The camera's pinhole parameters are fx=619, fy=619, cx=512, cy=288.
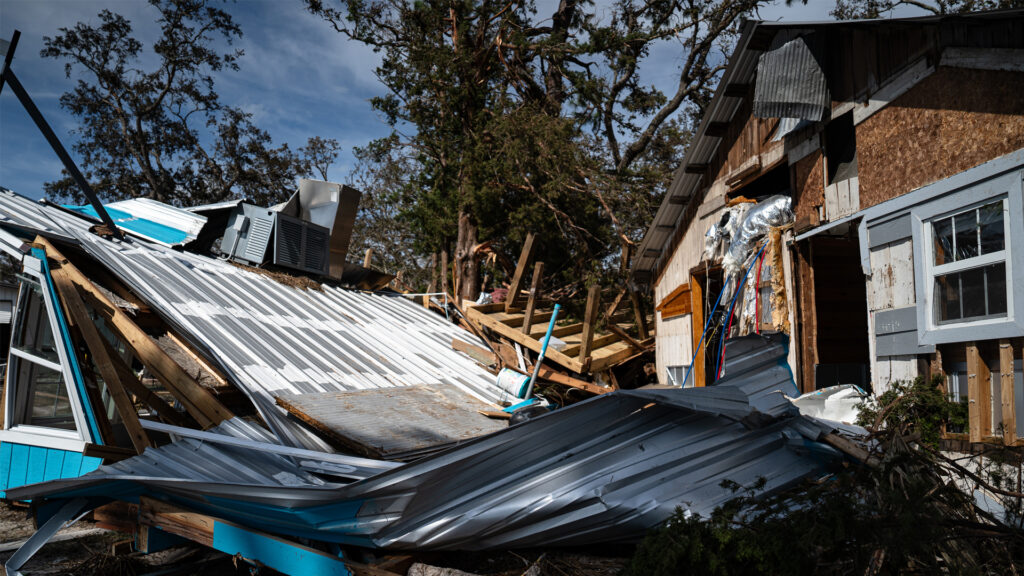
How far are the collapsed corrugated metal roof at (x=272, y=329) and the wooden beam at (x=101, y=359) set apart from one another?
700mm

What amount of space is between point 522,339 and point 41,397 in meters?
6.75

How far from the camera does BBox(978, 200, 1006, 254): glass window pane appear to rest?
4809 millimetres

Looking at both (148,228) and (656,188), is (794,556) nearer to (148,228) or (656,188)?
(148,228)

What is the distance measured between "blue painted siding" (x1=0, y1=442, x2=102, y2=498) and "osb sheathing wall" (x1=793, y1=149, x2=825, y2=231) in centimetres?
885

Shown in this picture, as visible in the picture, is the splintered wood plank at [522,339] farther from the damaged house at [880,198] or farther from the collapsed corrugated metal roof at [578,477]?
the collapsed corrugated metal roof at [578,477]

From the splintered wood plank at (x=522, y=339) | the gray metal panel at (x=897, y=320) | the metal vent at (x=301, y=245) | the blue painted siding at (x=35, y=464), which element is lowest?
the blue painted siding at (x=35, y=464)

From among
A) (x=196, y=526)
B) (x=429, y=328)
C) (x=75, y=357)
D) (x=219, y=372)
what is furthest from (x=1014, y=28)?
(x=75, y=357)

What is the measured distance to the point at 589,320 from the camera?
866cm

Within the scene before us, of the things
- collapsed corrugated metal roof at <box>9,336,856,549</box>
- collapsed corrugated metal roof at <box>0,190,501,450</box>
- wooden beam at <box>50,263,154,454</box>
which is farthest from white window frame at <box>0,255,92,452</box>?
collapsed corrugated metal roof at <box>9,336,856,549</box>

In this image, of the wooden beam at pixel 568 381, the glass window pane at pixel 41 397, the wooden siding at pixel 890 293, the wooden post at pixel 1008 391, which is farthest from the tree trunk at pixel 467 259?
the wooden post at pixel 1008 391

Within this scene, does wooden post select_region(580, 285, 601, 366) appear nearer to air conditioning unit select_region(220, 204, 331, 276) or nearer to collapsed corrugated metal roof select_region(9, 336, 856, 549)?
collapsed corrugated metal roof select_region(9, 336, 856, 549)

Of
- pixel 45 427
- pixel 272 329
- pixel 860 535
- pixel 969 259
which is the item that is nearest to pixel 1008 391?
pixel 969 259

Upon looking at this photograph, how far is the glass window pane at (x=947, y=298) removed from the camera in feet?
17.3

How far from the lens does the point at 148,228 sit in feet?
36.2
